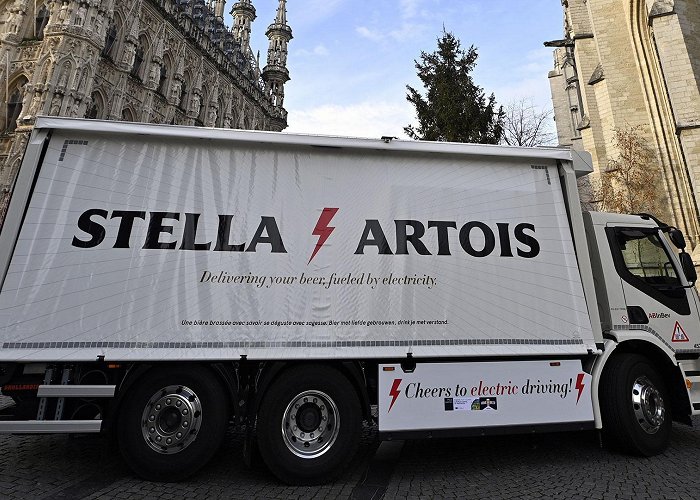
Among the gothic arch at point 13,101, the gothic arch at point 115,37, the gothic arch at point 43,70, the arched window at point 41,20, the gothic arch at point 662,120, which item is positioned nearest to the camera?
the gothic arch at point 662,120

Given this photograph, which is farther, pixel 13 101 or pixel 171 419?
pixel 13 101

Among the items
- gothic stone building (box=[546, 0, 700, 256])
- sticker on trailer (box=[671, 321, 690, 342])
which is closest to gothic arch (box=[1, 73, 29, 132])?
sticker on trailer (box=[671, 321, 690, 342])

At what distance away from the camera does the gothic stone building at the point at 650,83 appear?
46.6 feet

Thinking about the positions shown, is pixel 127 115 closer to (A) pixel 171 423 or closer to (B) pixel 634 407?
(A) pixel 171 423

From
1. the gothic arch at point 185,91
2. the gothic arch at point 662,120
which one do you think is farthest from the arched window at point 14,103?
the gothic arch at point 662,120

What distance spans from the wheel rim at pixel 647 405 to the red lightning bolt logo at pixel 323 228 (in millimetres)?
4226

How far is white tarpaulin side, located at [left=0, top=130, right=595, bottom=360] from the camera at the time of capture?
3.58 metres

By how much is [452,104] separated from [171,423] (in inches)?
721

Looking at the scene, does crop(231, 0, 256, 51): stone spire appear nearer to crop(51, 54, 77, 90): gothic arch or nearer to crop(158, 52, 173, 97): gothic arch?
crop(158, 52, 173, 97): gothic arch

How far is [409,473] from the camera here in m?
3.99

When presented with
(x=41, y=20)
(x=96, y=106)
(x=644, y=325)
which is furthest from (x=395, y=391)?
(x=41, y=20)

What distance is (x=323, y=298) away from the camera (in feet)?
12.6

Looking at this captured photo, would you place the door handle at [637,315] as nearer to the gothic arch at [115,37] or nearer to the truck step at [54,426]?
the truck step at [54,426]

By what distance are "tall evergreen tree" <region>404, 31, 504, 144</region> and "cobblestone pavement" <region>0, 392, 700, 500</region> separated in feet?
50.3
